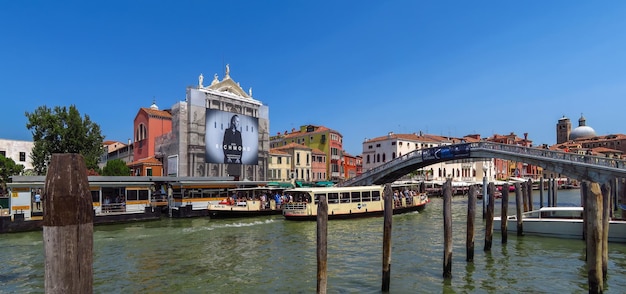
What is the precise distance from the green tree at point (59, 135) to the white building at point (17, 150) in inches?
403

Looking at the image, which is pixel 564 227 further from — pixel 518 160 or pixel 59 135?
pixel 59 135

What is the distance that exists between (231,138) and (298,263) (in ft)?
106

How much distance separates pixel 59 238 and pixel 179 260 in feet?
41.1

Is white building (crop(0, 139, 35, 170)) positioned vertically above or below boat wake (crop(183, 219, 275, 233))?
above

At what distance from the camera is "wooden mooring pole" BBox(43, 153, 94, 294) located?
3246 mm

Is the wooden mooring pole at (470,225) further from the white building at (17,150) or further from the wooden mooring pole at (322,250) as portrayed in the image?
Result: the white building at (17,150)

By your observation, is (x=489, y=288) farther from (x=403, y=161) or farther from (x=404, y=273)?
(x=403, y=161)

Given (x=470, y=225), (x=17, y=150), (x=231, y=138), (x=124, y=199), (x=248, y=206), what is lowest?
(x=248, y=206)

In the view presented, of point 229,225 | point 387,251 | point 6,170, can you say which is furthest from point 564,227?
point 6,170

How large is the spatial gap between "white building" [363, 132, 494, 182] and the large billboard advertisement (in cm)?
2595

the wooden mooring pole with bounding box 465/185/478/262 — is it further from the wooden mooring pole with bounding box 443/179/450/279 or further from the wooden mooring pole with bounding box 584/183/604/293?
the wooden mooring pole with bounding box 584/183/604/293

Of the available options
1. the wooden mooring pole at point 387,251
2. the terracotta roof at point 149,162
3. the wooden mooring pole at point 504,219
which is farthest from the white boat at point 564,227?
the terracotta roof at point 149,162

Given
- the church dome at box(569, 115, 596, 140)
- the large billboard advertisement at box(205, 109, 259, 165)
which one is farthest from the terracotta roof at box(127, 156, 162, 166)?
the church dome at box(569, 115, 596, 140)

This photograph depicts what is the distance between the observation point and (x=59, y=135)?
37.7m
